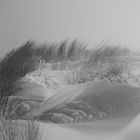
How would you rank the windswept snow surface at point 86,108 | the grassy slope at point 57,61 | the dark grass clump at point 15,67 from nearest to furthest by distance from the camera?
the windswept snow surface at point 86,108, the grassy slope at point 57,61, the dark grass clump at point 15,67

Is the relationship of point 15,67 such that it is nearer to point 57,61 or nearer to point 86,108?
point 57,61

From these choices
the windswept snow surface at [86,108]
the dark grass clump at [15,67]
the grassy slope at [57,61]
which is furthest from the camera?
the dark grass clump at [15,67]

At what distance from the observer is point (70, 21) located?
190cm

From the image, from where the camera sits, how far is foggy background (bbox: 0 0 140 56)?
1.78 m

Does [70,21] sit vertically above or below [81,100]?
above

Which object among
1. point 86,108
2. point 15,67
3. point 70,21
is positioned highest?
point 70,21

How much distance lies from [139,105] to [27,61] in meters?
0.74

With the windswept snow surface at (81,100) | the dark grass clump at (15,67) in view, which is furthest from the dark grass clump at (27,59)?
the windswept snow surface at (81,100)

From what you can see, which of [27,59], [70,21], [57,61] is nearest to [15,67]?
[27,59]

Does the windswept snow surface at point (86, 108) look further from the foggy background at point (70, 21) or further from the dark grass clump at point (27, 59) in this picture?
the foggy background at point (70, 21)

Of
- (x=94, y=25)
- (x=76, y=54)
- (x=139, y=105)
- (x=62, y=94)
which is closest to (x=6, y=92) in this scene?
(x=62, y=94)

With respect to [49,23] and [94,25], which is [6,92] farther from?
[94,25]

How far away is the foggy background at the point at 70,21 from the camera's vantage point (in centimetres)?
178

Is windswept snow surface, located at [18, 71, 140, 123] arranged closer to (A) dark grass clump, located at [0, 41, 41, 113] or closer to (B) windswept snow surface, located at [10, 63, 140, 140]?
(B) windswept snow surface, located at [10, 63, 140, 140]
